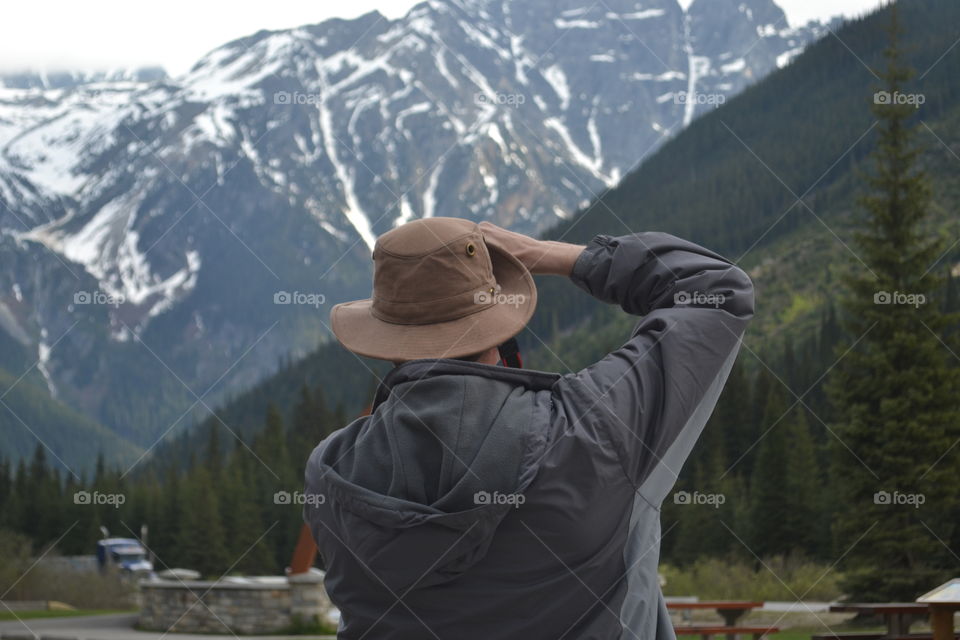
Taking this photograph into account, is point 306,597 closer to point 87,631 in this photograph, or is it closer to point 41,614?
point 87,631

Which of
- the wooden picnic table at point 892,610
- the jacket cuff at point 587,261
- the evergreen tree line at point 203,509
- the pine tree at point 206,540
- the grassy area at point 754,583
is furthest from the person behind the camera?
the evergreen tree line at point 203,509

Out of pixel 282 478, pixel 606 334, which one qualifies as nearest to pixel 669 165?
pixel 606 334

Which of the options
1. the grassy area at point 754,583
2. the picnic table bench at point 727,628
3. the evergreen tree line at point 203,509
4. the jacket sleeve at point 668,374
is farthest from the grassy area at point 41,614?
the jacket sleeve at point 668,374

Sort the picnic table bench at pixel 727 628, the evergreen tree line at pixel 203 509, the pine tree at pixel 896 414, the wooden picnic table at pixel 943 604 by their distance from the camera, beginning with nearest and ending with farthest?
1. the wooden picnic table at pixel 943 604
2. the picnic table bench at pixel 727 628
3. the pine tree at pixel 896 414
4. the evergreen tree line at pixel 203 509

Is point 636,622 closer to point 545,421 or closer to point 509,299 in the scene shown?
point 545,421

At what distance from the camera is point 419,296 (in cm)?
223

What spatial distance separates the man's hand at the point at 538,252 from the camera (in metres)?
2.36

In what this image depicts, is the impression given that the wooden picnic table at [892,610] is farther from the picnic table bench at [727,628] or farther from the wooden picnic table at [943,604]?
the wooden picnic table at [943,604]

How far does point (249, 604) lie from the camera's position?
23.7m

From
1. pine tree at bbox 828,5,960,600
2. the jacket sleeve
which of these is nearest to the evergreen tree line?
pine tree at bbox 828,5,960,600

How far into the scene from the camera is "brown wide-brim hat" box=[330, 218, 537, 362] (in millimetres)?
2186

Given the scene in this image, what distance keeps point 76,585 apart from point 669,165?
428 ft

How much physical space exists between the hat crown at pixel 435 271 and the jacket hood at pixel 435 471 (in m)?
0.14

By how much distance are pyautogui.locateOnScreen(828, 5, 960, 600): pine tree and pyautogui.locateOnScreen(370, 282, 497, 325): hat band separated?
21702 mm
